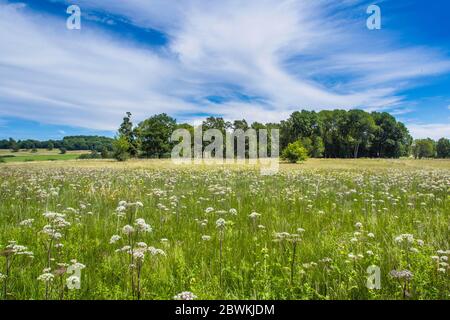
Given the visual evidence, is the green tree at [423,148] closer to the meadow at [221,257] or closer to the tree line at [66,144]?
the tree line at [66,144]

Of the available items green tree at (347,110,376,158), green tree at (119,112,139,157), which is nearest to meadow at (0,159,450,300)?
green tree at (119,112,139,157)

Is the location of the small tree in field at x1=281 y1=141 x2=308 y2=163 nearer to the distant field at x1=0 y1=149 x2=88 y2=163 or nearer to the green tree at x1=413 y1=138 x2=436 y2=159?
the distant field at x1=0 y1=149 x2=88 y2=163

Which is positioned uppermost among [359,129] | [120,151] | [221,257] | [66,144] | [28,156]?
[359,129]

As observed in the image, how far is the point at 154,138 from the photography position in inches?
3632

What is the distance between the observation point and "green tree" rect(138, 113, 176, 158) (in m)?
91.9

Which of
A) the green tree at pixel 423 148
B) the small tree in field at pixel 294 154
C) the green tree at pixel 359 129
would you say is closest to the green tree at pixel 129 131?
the small tree in field at pixel 294 154

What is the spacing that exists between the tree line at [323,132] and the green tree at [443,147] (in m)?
71.2

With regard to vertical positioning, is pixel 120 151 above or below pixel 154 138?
below

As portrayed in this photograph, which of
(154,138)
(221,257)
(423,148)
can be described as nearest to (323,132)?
(154,138)

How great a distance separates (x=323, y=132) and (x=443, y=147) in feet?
337

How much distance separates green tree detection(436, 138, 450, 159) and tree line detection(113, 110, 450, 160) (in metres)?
71.2

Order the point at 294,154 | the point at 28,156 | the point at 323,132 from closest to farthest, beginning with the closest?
the point at 294,154
the point at 28,156
the point at 323,132

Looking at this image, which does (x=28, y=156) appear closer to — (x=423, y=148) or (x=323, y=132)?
(x=323, y=132)
